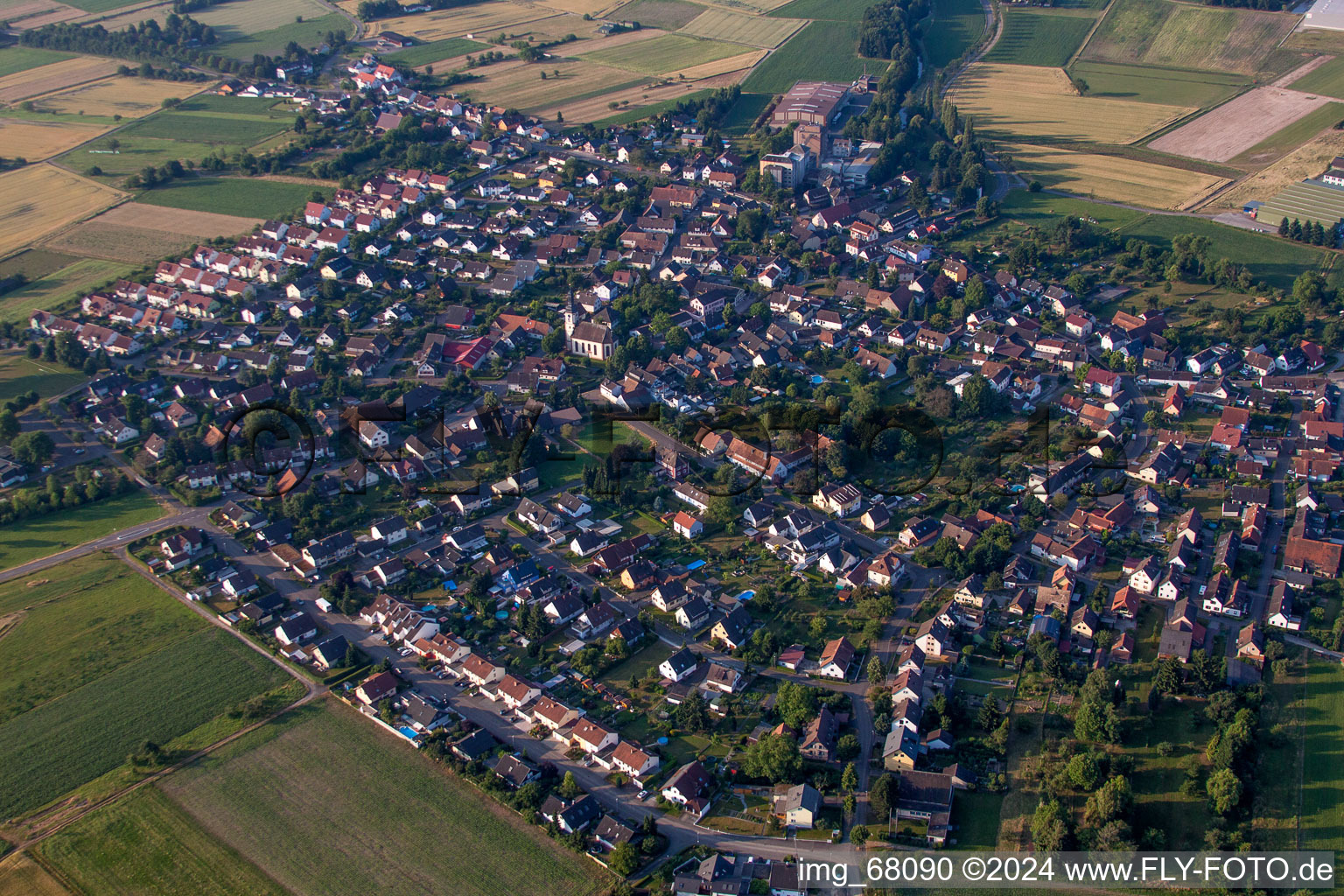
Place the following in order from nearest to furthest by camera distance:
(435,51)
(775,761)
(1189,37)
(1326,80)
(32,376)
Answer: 1. (775,761)
2. (32,376)
3. (1326,80)
4. (1189,37)
5. (435,51)

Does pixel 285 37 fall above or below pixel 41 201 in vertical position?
above

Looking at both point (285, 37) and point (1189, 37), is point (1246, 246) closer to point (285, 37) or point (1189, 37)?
point (1189, 37)

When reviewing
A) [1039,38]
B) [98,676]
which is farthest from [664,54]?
[98,676]

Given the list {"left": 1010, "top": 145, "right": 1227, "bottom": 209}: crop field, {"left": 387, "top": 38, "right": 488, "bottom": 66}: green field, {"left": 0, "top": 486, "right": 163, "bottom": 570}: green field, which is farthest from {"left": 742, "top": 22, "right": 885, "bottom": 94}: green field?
{"left": 0, "top": 486, "right": 163, "bottom": 570}: green field

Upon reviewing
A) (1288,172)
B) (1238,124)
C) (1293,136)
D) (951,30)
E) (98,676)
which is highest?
(951,30)

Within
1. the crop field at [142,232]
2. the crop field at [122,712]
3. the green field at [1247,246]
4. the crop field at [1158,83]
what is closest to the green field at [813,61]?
the crop field at [1158,83]

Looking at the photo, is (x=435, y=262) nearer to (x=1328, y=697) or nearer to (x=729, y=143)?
(x=729, y=143)

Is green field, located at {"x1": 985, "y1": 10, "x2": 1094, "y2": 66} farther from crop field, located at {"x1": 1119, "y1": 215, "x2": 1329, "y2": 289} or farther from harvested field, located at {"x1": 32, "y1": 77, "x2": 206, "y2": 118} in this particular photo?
harvested field, located at {"x1": 32, "y1": 77, "x2": 206, "y2": 118}

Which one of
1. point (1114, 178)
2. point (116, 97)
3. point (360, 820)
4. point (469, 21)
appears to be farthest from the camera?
point (469, 21)
